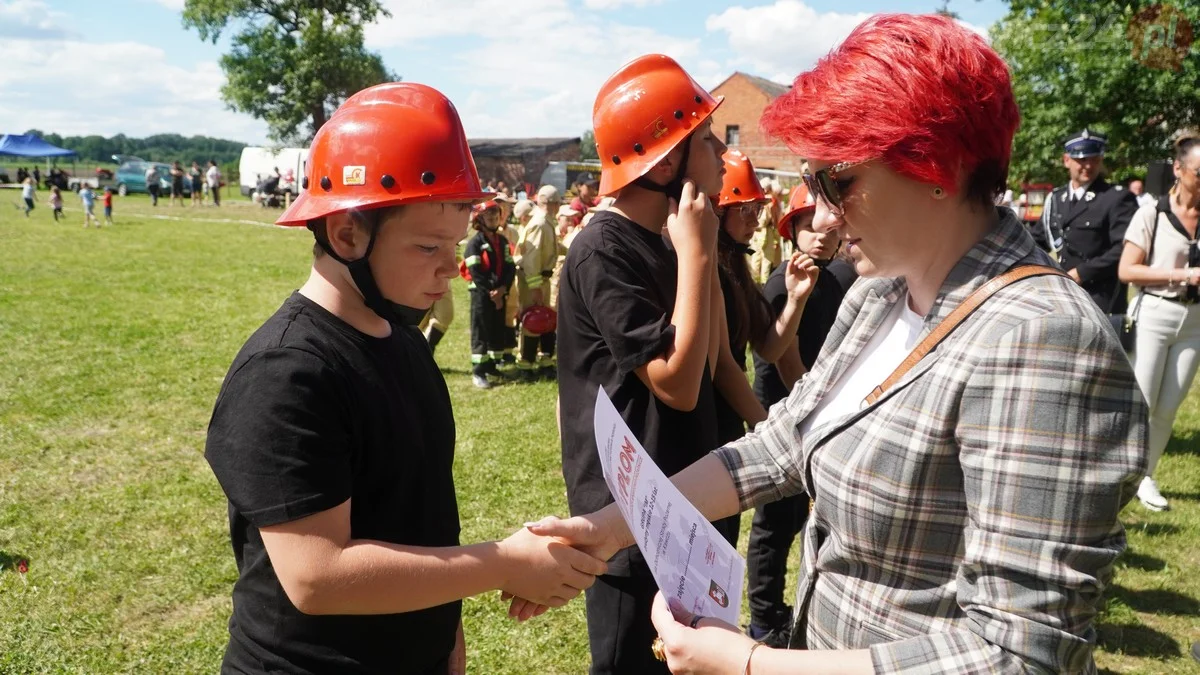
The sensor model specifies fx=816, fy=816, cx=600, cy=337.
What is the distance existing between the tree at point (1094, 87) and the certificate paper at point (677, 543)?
23.4 m

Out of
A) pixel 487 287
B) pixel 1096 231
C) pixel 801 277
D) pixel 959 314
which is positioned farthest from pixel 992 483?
pixel 487 287

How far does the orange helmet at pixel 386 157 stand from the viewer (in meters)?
1.81

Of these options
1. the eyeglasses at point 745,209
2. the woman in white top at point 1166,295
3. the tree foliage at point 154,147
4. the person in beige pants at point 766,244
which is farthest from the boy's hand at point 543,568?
the tree foliage at point 154,147

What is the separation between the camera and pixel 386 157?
1.81 m

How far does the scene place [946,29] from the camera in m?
1.47

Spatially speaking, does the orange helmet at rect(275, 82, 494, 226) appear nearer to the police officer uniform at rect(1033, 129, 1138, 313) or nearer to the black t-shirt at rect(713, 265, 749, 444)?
the black t-shirt at rect(713, 265, 749, 444)

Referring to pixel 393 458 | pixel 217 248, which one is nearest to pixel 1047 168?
pixel 217 248

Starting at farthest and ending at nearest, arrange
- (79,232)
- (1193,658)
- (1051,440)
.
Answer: (79,232)
(1193,658)
(1051,440)

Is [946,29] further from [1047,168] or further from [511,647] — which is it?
[1047,168]

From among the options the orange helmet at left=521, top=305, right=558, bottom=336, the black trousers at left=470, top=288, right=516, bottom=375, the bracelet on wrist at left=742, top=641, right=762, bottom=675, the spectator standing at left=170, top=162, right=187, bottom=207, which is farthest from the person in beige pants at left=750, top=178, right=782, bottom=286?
the spectator standing at left=170, top=162, right=187, bottom=207

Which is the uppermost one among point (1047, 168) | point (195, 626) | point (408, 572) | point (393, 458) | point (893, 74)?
point (1047, 168)

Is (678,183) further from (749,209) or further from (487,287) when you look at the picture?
(487,287)

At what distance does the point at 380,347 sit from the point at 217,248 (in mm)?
22955

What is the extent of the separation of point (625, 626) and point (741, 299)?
1379 millimetres
